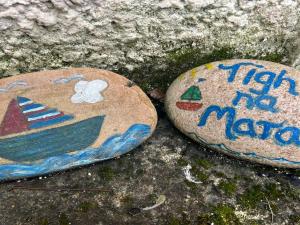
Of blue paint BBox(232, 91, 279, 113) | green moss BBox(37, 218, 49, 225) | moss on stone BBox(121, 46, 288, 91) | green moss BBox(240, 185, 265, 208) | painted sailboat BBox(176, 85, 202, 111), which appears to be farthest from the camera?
moss on stone BBox(121, 46, 288, 91)

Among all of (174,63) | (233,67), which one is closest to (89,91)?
(174,63)

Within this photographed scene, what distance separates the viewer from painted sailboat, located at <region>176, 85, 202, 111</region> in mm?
2197

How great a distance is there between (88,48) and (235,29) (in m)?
0.79

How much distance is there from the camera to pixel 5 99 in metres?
2.20

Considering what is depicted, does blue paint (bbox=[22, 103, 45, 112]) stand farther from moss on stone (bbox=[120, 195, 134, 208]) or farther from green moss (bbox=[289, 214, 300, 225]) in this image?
green moss (bbox=[289, 214, 300, 225])

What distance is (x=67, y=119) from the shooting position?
2.17 metres

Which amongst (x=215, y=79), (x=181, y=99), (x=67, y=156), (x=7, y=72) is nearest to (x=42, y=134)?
(x=67, y=156)

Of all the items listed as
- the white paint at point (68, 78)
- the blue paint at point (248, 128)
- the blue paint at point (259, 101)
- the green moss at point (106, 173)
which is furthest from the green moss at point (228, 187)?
the white paint at point (68, 78)

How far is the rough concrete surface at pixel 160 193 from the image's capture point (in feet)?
6.23

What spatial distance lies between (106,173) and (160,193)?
0.27 m

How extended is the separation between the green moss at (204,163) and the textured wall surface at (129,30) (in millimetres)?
607

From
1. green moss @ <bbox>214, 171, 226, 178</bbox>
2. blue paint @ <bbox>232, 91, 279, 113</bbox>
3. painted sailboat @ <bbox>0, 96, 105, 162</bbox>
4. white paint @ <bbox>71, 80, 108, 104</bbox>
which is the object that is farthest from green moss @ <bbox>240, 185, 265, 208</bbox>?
white paint @ <bbox>71, 80, 108, 104</bbox>

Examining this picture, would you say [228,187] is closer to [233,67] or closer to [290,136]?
[290,136]

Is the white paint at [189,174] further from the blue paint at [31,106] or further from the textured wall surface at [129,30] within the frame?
the blue paint at [31,106]
